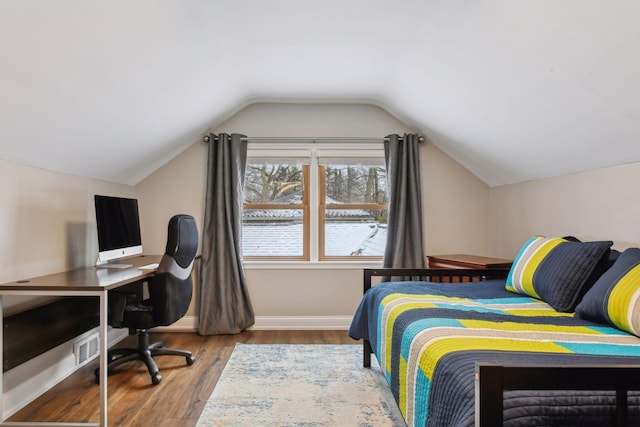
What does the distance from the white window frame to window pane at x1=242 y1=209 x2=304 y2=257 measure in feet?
0.38

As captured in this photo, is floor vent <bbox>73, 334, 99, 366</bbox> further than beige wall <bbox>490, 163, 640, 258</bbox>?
Yes

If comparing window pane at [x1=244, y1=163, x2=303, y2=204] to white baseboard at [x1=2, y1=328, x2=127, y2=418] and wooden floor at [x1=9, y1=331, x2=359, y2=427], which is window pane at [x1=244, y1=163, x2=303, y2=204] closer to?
wooden floor at [x1=9, y1=331, x2=359, y2=427]

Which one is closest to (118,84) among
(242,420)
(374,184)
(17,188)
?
(17,188)

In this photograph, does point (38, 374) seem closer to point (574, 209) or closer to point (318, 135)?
point (318, 135)

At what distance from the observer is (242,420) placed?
6.89 feet

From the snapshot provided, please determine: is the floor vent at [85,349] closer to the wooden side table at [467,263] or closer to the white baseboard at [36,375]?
the white baseboard at [36,375]

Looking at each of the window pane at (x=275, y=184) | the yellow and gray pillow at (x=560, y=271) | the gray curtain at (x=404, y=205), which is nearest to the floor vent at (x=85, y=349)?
the window pane at (x=275, y=184)

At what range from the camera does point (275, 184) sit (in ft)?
13.3

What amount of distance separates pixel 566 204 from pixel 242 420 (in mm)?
2543

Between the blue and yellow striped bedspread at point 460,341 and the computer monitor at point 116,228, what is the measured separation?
6.23 feet

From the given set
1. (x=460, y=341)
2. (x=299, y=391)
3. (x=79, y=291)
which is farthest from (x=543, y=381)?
(x=79, y=291)

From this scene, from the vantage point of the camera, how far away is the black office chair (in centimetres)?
260

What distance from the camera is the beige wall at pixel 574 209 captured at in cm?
223

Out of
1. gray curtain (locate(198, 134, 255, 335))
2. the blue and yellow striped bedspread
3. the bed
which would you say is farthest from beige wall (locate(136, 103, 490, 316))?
the blue and yellow striped bedspread
